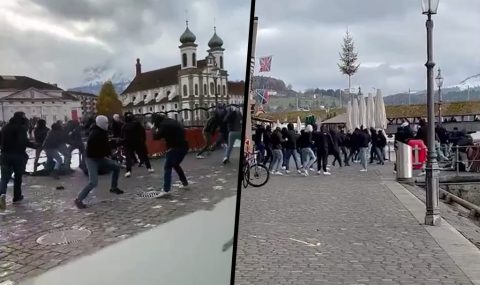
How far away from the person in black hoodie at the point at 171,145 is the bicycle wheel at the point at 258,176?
38.3 feet

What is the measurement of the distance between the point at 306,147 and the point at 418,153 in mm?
3370

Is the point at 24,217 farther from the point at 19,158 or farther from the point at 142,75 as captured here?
the point at 142,75

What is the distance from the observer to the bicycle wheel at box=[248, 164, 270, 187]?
43.0 feet

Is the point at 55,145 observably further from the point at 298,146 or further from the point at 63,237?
the point at 298,146

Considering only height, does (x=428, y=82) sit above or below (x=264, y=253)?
above

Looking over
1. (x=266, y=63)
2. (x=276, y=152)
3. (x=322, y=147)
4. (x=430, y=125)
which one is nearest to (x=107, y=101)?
(x=430, y=125)

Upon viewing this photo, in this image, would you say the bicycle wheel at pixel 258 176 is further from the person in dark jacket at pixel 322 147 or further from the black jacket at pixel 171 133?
the black jacket at pixel 171 133

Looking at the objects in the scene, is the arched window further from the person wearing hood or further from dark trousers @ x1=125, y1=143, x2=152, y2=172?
the person wearing hood

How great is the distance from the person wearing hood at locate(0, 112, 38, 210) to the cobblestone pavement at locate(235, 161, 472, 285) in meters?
4.16

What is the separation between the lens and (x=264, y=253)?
620 cm

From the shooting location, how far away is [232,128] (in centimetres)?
136

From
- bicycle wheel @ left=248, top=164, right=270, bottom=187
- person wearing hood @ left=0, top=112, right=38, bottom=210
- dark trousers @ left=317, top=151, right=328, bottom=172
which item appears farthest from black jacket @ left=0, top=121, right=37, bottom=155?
dark trousers @ left=317, top=151, right=328, bottom=172

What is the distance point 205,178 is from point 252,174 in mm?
11839

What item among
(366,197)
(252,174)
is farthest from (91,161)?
(252,174)
